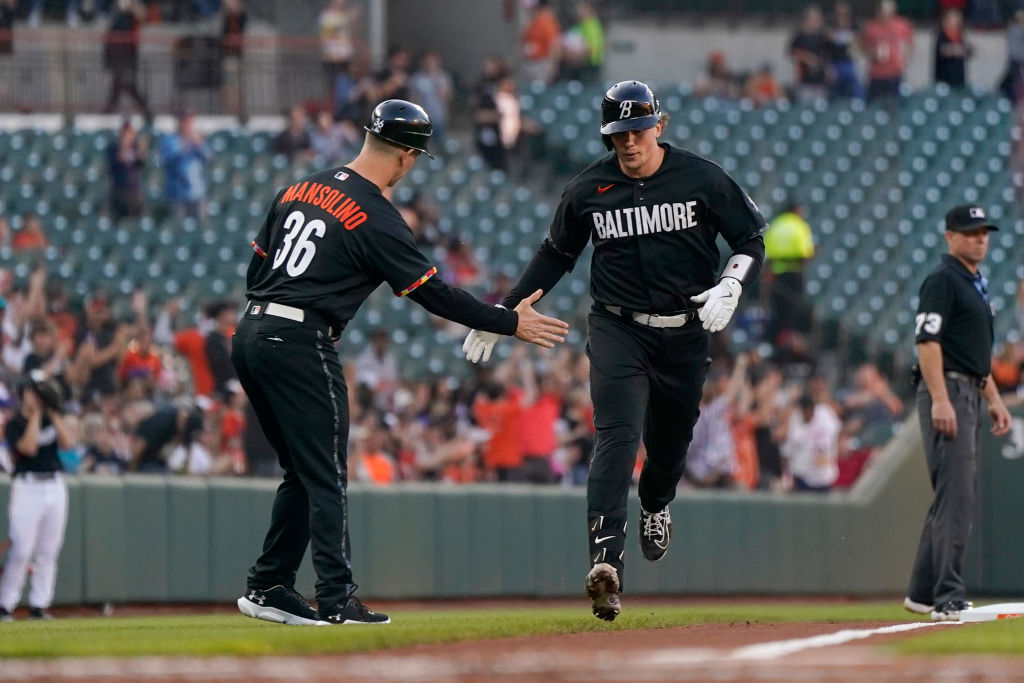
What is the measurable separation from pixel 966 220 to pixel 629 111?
90.4 inches

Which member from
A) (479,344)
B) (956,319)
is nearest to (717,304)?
(479,344)

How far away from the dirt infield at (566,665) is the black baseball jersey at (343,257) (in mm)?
1522

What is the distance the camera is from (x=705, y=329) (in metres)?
7.75

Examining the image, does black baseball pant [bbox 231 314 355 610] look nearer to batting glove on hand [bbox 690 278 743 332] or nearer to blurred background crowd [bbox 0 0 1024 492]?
batting glove on hand [bbox 690 278 743 332]

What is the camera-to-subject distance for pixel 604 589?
723 cm

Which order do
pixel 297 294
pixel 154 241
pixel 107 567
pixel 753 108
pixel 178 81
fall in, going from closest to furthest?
1. pixel 297 294
2. pixel 107 567
3. pixel 154 241
4. pixel 178 81
5. pixel 753 108

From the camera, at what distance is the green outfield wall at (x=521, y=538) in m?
12.7

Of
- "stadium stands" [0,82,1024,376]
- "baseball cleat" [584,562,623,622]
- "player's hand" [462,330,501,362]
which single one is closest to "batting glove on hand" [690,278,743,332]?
"player's hand" [462,330,501,362]

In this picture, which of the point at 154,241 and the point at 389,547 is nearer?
the point at 389,547

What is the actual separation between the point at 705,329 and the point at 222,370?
7.39 metres

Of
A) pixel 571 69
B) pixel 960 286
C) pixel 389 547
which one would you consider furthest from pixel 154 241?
pixel 960 286

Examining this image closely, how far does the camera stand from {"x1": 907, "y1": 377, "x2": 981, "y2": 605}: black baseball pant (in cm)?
903

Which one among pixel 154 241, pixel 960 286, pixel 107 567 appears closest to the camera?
pixel 960 286

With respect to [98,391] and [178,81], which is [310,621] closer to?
[98,391]
